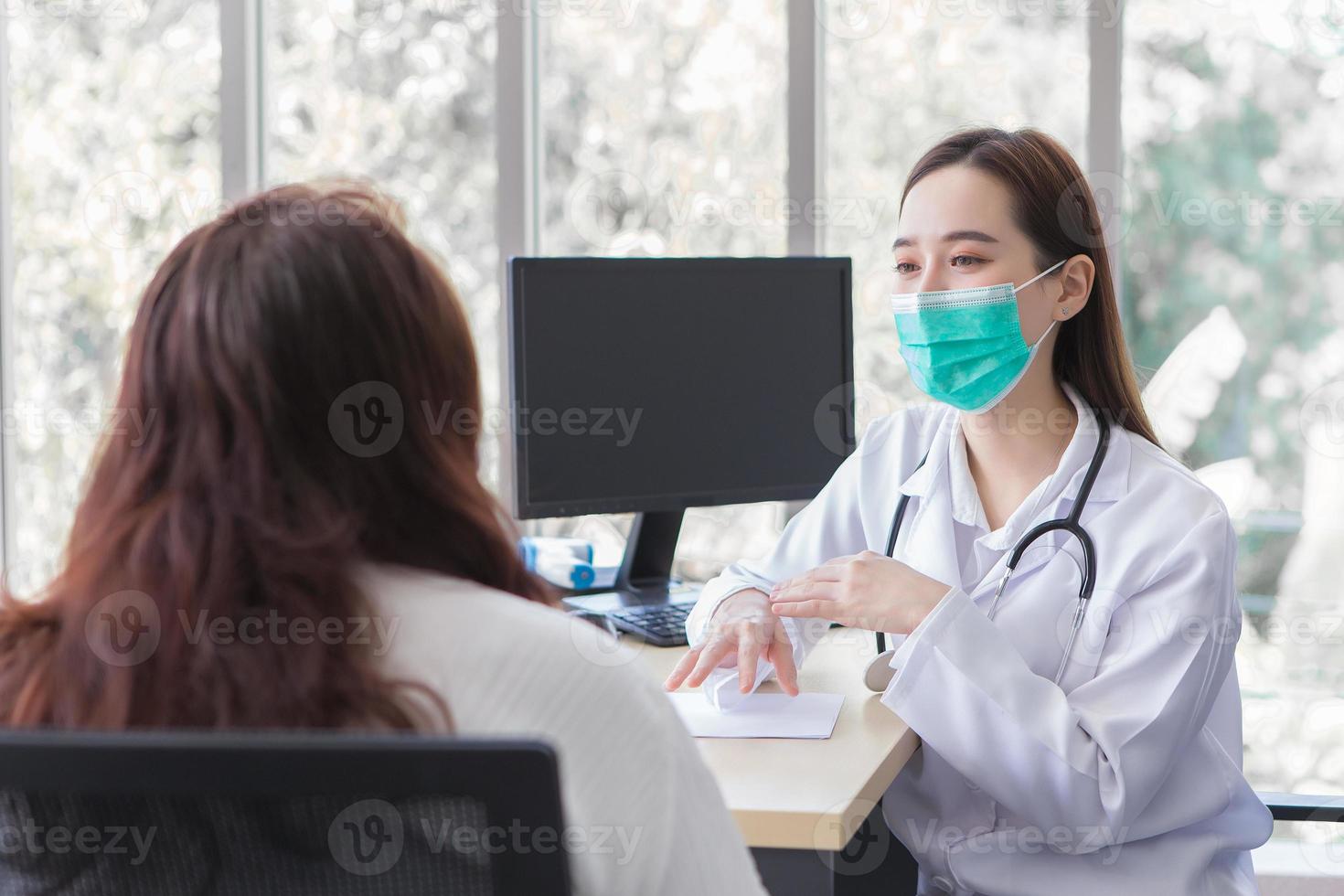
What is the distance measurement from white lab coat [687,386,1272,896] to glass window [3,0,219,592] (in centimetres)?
211

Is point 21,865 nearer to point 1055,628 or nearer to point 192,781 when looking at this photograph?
point 192,781

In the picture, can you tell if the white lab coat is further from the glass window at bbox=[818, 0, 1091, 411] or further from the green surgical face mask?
the glass window at bbox=[818, 0, 1091, 411]

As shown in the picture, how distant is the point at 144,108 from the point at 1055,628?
2.41 metres

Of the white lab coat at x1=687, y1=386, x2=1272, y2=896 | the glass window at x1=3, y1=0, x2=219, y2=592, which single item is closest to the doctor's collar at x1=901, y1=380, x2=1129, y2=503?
the white lab coat at x1=687, y1=386, x2=1272, y2=896

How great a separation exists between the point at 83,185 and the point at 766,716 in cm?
229

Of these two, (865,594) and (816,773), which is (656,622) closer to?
(865,594)

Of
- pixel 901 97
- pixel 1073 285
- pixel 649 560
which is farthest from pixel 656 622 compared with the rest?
pixel 901 97

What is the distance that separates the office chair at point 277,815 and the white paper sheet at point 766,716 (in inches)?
26.2

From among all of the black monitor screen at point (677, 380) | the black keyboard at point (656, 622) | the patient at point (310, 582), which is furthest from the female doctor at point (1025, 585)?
the patient at point (310, 582)

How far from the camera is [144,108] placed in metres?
2.86

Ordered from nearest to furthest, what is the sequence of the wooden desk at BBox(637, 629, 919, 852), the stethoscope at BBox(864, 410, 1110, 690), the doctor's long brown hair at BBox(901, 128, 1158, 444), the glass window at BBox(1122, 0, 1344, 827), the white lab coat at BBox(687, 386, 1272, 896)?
the wooden desk at BBox(637, 629, 919, 852)
the white lab coat at BBox(687, 386, 1272, 896)
the stethoscope at BBox(864, 410, 1110, 690)
the doctor's long brown hair at BBox(901, 128, 1158, 444)
the glass window at BBox(1122, 0, 1344, 827)

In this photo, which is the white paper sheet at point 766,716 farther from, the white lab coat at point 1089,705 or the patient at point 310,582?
the patient at point 310,582

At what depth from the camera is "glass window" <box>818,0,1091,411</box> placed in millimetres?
2463

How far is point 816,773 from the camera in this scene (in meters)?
1.19
